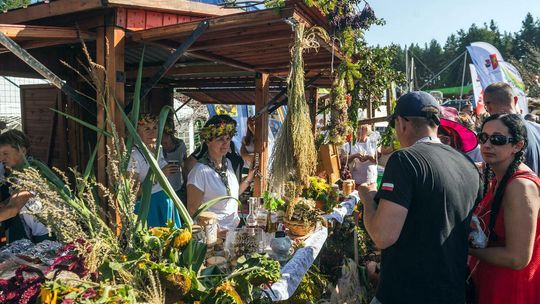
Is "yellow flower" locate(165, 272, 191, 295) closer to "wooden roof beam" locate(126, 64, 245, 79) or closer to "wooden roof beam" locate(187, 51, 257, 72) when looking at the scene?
"wooden roof beam" locate(187, 51, 257, 72)

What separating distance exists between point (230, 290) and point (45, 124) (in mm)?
4723

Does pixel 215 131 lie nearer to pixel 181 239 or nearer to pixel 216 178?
pixel 216 178

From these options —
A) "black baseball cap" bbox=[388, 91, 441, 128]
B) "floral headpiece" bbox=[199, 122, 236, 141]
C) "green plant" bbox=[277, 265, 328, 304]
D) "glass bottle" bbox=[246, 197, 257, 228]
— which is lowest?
"green plant" bbox=[277, 265, 328, 304]

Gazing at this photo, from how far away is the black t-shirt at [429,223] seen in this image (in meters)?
1.84

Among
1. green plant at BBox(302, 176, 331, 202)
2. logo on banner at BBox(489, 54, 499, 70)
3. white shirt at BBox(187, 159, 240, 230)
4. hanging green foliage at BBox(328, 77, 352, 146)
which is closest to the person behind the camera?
white shirt at BBox(187, 159, 240, 230)

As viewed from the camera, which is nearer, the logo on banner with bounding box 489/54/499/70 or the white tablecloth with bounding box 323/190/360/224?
the white tablecloth with bounding box 323/190/360/224

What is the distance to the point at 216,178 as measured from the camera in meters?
3.12

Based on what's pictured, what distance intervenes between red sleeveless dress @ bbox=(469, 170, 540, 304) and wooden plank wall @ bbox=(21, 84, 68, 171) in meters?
4.52

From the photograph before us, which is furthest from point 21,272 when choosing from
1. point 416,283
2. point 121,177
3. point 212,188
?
point 416,283

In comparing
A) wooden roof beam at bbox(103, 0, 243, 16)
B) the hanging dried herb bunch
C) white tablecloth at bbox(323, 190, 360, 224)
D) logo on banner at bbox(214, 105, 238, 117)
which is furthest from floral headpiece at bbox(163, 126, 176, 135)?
logo on banner at bbox(214, 105, 238, 117)

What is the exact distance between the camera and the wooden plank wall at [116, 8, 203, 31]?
9.51 feet

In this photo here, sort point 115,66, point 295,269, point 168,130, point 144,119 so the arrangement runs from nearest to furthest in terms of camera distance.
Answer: point 295,269
point 115,66
point 144,119
point 168,130

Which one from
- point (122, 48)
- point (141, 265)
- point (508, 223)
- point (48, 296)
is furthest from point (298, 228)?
point (122, 48)

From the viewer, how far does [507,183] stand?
204cm
